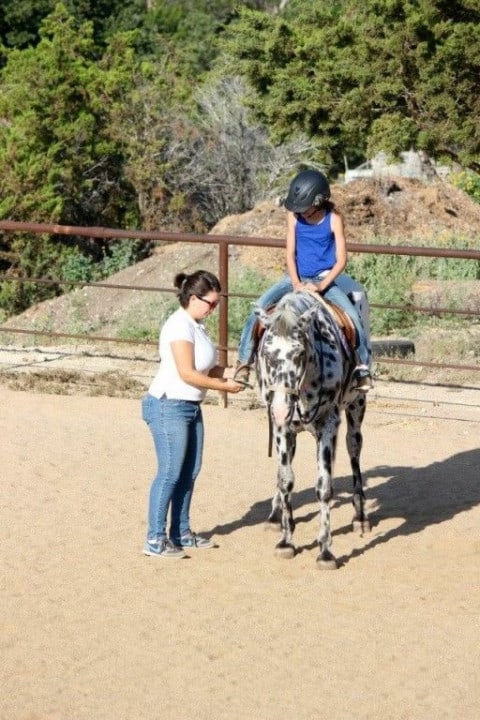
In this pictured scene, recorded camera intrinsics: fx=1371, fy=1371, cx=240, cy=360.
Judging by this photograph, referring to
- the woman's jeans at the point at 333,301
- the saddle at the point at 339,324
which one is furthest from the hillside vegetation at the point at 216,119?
the saddle at the point at 339,324

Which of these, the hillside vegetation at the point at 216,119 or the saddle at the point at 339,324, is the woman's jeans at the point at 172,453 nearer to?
the saddle at the point at 339,324

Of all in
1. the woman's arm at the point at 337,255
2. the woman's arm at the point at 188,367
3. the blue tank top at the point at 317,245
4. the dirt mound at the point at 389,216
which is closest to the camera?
the woman's arm at the point at 188,367

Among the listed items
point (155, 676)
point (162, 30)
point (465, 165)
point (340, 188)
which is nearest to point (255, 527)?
point (155, 676)

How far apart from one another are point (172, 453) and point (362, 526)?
147 cm

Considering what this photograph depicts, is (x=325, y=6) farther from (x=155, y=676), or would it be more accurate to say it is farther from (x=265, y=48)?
(x=155, y=676)

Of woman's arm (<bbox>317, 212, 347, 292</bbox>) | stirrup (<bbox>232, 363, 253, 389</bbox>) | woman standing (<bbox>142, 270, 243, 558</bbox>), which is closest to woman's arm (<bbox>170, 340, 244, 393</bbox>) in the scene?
woman standing (<bbox>142, 270, 243, 558</bbox>)

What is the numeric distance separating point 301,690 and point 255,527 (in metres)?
2.61

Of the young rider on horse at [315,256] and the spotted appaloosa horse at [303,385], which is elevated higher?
the young rider on horse at [315,256]

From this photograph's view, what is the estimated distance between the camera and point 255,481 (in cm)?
923

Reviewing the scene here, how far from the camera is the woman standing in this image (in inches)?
280

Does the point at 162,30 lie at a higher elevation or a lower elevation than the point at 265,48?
higher

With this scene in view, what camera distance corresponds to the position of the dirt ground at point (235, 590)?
557 centimetres

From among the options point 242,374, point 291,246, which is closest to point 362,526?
point 242,374

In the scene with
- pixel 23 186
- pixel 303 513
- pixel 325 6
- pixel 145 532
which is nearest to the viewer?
pixel 145 532
